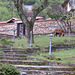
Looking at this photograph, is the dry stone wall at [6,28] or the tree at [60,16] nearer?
the tree at [60,16]

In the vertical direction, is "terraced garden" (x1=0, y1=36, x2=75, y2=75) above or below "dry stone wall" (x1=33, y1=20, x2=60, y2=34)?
below

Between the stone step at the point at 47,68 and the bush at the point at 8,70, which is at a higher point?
the bush at the point at 8,70

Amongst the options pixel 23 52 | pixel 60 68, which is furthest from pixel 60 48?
pixel 60 68

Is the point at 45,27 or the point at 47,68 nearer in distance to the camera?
the point at 47,68

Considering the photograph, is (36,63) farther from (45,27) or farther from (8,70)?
(45,27)

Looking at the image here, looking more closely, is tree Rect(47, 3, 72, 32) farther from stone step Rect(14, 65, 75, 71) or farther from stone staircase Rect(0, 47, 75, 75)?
stone step Rect(14, 65, 75, 71)

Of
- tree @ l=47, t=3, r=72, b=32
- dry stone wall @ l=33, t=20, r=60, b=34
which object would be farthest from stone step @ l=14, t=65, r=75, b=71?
dry stone wall @ l=33, t=20, r=60, b=34

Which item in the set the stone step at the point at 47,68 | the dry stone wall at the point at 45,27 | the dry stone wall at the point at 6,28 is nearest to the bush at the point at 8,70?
the stone step at the point at 47,68

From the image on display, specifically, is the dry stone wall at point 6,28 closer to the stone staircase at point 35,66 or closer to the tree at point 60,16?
the tree at point 60,16

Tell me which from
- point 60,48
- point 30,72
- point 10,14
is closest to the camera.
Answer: point 30,72

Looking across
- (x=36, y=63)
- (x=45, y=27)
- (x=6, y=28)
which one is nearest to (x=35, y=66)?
(x=36, y=63)

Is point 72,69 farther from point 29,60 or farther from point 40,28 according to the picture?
point 40,28

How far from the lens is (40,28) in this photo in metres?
26.7

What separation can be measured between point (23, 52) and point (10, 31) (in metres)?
16.1
